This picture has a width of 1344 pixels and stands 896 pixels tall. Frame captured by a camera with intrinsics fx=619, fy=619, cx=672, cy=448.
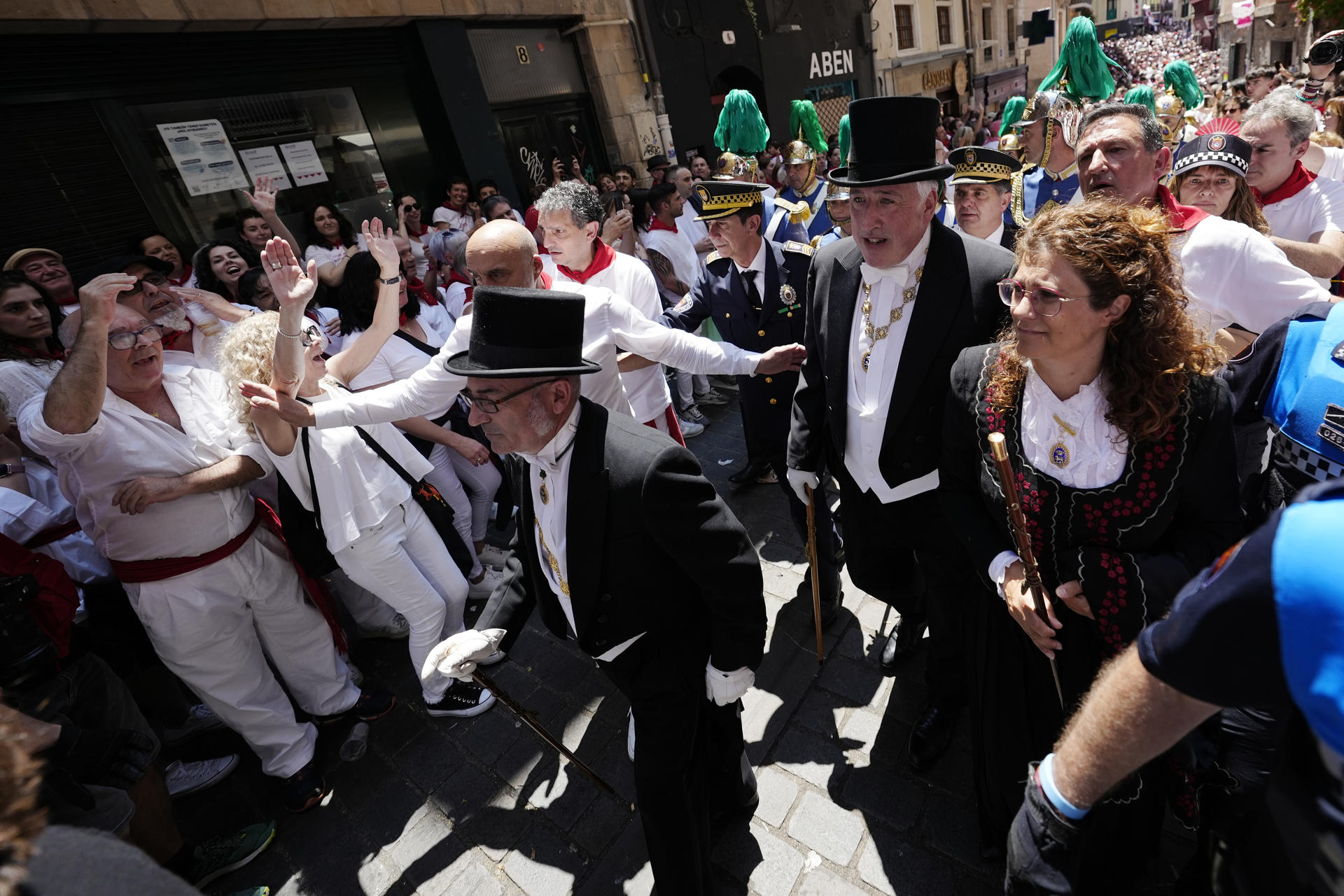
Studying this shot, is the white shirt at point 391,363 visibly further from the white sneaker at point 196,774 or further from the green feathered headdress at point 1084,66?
the green feathered headdress at point 1084,66

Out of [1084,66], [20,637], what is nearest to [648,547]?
[20,637]

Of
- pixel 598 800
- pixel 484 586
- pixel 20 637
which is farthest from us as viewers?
pixel 484 586

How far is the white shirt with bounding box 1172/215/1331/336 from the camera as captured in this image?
2.25 m

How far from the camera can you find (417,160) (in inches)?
376

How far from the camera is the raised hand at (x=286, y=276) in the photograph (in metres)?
2.61

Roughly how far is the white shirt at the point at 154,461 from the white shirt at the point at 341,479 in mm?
188

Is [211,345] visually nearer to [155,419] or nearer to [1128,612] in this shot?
[155,419]

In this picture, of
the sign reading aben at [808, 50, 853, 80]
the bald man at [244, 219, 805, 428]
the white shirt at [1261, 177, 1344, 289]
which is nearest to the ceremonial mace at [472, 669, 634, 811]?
the bald man at [244, 219, 805, 428]

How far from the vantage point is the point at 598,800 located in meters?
2.80

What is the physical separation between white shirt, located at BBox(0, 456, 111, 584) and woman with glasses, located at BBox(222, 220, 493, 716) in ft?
3.66

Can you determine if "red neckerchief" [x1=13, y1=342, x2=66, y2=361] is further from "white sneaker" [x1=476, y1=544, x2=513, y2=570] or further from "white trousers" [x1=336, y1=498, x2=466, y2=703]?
"white sneaker" [x1=476, y1=544, x2=513, y2=570]

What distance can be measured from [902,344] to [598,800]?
2.38m

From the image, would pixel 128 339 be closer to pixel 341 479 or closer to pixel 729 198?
pixel 341 479

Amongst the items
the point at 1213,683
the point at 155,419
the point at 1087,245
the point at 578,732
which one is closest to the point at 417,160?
the point at 155,419
